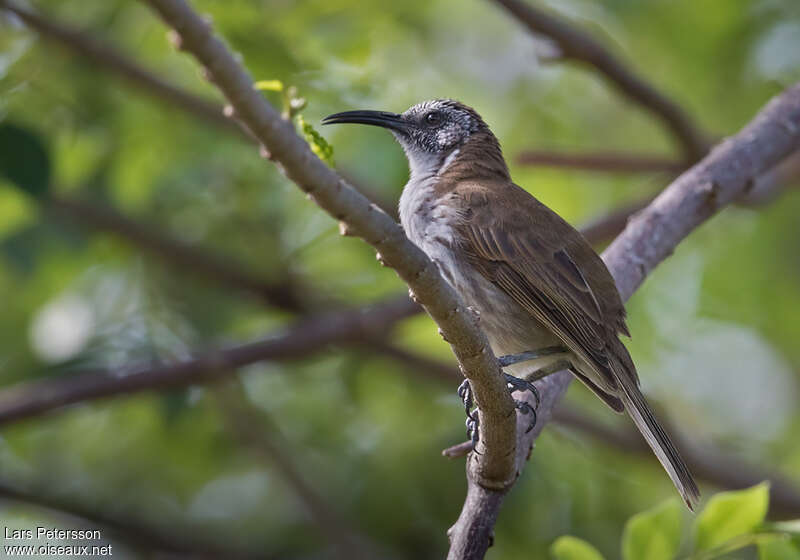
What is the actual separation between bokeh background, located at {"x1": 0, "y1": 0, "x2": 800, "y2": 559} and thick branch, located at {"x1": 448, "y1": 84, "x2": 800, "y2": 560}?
1.66m

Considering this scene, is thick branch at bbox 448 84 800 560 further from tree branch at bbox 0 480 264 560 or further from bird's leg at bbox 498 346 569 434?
tree branch at bbox 0 480 264 560

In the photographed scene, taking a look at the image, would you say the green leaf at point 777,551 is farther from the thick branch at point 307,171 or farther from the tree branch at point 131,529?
the tree branch at point 131,529

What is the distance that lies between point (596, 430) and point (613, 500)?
60 centimetres

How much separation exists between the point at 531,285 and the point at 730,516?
1.42 meters

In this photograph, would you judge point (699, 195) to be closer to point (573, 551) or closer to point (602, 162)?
point (602, 162)

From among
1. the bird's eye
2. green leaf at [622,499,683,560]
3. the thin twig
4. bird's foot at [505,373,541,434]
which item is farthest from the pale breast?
the thin twig

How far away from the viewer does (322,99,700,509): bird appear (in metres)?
4.27

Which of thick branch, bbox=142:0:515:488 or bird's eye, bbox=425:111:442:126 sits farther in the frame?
bird's eye, bbox=425:111:442:126

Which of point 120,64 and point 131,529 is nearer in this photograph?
point 120,64

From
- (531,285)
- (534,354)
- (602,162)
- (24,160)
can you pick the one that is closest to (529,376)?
(534,354)

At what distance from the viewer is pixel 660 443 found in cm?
395

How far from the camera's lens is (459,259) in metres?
4.51

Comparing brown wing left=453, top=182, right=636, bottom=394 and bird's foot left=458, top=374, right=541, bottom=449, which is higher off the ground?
brown wing left=453, top=182, right=636, bottom=394

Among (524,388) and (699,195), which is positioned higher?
(699,195)
